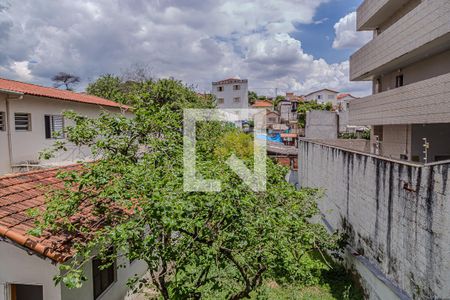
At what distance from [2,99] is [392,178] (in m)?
13.6

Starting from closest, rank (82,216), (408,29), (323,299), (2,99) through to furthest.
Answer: (82,216), (323,299), (408,29), (2,99)

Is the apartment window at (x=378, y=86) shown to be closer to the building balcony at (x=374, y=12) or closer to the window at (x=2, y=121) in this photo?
the building balcony at (x=374, y=12)

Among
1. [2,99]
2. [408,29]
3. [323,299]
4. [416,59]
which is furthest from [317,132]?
[2,99]

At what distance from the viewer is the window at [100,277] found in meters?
6.57

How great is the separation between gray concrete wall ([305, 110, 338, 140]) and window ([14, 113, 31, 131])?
1820 centimetres

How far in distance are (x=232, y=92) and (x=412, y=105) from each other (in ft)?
145

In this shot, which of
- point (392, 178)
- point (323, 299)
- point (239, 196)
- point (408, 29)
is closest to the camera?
point (239, 196)

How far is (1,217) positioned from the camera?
4.92m

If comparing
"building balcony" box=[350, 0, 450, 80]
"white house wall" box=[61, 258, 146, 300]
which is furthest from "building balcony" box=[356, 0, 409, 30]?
"white house wall" box=[61, 258, 146, 300]

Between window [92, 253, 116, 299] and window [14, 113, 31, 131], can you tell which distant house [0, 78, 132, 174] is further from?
window [92, 253, 116, 299]

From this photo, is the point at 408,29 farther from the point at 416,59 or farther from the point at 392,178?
the point at 392,178

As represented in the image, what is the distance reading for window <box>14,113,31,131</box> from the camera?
43.0 ft

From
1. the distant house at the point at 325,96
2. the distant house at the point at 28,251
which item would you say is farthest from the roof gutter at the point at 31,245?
the distant house at the point at 325,96

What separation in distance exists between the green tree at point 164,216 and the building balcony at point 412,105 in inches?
259
